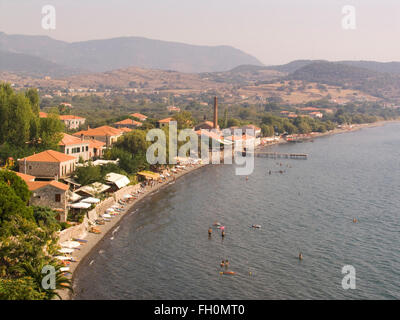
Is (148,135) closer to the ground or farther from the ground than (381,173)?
farther from the ground

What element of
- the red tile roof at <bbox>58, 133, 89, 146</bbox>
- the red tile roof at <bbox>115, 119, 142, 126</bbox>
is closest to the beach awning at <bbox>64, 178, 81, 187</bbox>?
the red tile roof at <bbox>58, 133, 89, 146</bbox>

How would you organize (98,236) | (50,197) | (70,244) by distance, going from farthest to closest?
(98,236) < (50,197) < (70,244)

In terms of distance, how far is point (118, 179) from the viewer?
5119cm

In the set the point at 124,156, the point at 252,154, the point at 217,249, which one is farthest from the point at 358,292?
the point at 252,154

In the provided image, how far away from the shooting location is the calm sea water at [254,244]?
29.1 meters

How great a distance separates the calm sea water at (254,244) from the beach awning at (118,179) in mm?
3438

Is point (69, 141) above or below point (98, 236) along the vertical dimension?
above

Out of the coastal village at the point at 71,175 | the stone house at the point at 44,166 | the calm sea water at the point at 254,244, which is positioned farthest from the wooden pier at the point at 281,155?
the stone house at the point at 44,166

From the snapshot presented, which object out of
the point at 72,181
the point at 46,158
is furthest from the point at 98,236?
the point at 46,158

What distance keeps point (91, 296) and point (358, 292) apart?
634 inches

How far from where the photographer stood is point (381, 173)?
80.2 metres

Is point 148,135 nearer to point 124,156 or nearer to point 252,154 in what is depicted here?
point 124,156

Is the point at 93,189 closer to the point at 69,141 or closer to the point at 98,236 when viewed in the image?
the point at 98,236

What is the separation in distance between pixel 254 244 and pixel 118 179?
1930cm
